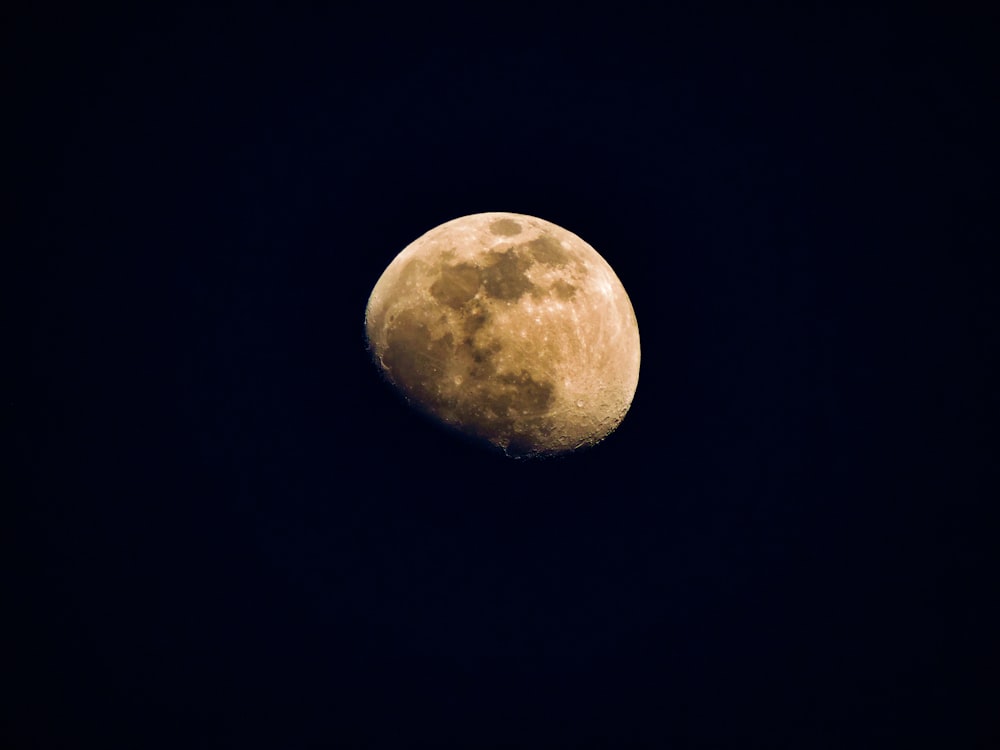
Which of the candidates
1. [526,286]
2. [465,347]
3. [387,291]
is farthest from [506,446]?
[387,291]

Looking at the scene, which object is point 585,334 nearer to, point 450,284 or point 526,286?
point 526,286

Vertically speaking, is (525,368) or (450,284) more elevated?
(450,284)

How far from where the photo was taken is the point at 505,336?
2797 millimetres

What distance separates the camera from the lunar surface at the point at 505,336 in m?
2.82

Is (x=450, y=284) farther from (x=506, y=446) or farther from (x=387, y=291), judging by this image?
(x=506, y=446)

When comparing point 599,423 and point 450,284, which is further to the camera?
point 599,423

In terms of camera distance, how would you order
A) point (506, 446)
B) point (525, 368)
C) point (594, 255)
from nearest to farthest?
point (525, 368) < point (506, 446) < point (594, 255)

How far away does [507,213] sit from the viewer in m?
3.26

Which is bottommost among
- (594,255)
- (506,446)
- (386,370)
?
(506,446)

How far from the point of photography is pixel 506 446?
300 centimetres

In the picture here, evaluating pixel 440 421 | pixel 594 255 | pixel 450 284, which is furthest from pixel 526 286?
pixel 440 421

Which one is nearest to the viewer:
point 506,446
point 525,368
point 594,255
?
point 525,368

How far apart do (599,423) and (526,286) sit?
88cm

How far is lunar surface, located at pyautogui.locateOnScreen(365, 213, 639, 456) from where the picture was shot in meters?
2.82
